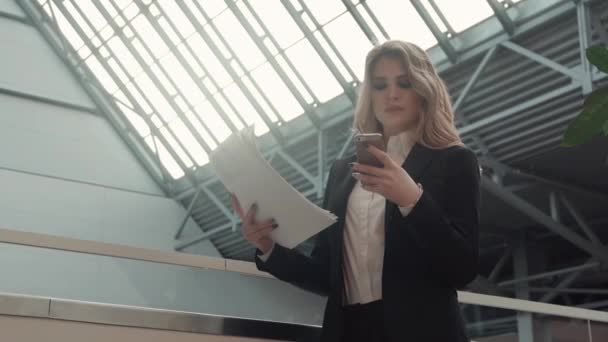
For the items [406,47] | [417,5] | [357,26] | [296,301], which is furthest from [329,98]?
[406,47]

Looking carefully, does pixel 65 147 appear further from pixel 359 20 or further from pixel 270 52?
pixel 359 20

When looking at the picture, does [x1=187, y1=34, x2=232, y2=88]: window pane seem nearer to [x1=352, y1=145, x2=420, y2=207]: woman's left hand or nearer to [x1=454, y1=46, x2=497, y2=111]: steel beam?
[x1=454, y1=46, x2=497, y2=111]: steel beam

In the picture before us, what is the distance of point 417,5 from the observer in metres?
13.6

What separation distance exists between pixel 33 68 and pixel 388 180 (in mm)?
22127

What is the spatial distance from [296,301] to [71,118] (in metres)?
20.4

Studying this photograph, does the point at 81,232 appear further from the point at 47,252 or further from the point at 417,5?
the point at 47,252

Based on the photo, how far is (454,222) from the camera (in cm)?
227

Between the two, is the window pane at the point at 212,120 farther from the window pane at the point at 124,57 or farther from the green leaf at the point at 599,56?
the green leaf at the point at 599,56

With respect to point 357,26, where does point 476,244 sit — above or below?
below

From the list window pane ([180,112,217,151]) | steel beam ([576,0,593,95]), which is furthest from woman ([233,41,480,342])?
window pane ([180,112,217,151])

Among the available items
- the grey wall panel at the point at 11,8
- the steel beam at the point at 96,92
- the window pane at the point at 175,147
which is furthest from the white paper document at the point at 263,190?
the grey wall panel at the point at 11,8

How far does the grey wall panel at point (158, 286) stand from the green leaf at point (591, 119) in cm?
174

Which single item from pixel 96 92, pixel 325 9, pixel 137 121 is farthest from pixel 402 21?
pixel 96 92

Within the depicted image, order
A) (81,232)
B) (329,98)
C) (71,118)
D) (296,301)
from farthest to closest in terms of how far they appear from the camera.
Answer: (71,118), (81,232), (329,98), (296,301)
